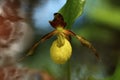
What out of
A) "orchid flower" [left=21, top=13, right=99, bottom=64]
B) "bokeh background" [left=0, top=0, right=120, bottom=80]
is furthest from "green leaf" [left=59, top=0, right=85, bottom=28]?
"bokeh background" [left=0, top=0, right=120, bottom=80]

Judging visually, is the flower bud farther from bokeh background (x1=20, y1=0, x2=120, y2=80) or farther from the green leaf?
bokeh background (x1=20, y1=0, x2=120, y2=80)

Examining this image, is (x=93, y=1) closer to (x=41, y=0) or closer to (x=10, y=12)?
(x=41, y=0)

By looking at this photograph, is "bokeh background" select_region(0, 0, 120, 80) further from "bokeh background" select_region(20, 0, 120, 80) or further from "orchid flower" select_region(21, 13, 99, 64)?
"orchid flower" select_region(21, 13, 99, 64)

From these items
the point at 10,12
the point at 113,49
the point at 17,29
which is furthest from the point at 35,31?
the point at 113,49

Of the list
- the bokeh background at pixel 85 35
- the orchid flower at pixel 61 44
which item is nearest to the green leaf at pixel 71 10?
the orchid flower at pixel 61 44

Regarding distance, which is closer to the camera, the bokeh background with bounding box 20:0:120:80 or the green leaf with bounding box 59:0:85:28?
the green leaf with bounding box 59:0:85:28

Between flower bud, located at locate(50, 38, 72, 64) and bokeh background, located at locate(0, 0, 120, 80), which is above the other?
bokeh background, located at locate(0, 0, 120, 80)

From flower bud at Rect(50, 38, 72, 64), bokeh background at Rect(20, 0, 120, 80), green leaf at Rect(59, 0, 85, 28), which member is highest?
bokeh background at Rect(20, 0, 120, 80)

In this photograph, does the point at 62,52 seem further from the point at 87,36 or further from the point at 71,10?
the point at 87,36

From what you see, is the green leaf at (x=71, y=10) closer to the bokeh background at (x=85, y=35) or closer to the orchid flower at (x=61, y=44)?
the orchid flower at (x=61, y=44)
